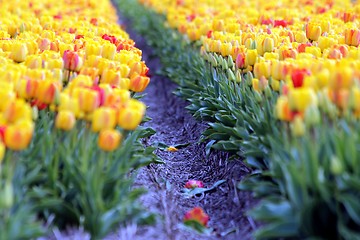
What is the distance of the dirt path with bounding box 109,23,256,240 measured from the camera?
3088 mm

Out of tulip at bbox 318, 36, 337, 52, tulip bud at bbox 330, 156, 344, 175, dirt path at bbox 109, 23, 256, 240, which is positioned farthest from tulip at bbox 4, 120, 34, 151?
tulip at bbox 318, 36, 337, 52

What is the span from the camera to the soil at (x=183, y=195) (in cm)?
296

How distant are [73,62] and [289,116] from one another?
145cm

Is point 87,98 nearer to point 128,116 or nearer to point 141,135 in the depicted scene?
point 128,116

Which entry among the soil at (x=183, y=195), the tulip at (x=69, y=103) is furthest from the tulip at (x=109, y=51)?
the tulip at (x=69, y=103)

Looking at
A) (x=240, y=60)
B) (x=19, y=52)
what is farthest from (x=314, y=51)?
(x=19, y=52)

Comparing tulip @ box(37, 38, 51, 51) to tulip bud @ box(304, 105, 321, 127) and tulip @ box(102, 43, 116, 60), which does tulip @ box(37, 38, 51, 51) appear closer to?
tulip @ box(102, 43, 116, 60)

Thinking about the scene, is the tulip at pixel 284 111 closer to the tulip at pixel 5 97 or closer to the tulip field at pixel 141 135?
the tulip field at pixel 141 135

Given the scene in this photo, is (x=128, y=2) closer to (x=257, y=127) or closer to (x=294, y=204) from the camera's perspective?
(x=257, y=127)

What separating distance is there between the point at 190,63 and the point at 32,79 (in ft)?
10.6

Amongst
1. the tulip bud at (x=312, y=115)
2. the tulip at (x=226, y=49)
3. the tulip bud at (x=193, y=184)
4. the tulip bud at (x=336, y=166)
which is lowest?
the tulip bud at (x=193, y=184)

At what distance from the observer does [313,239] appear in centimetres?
231

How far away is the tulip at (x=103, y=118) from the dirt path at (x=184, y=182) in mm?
515

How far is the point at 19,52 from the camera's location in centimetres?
358
